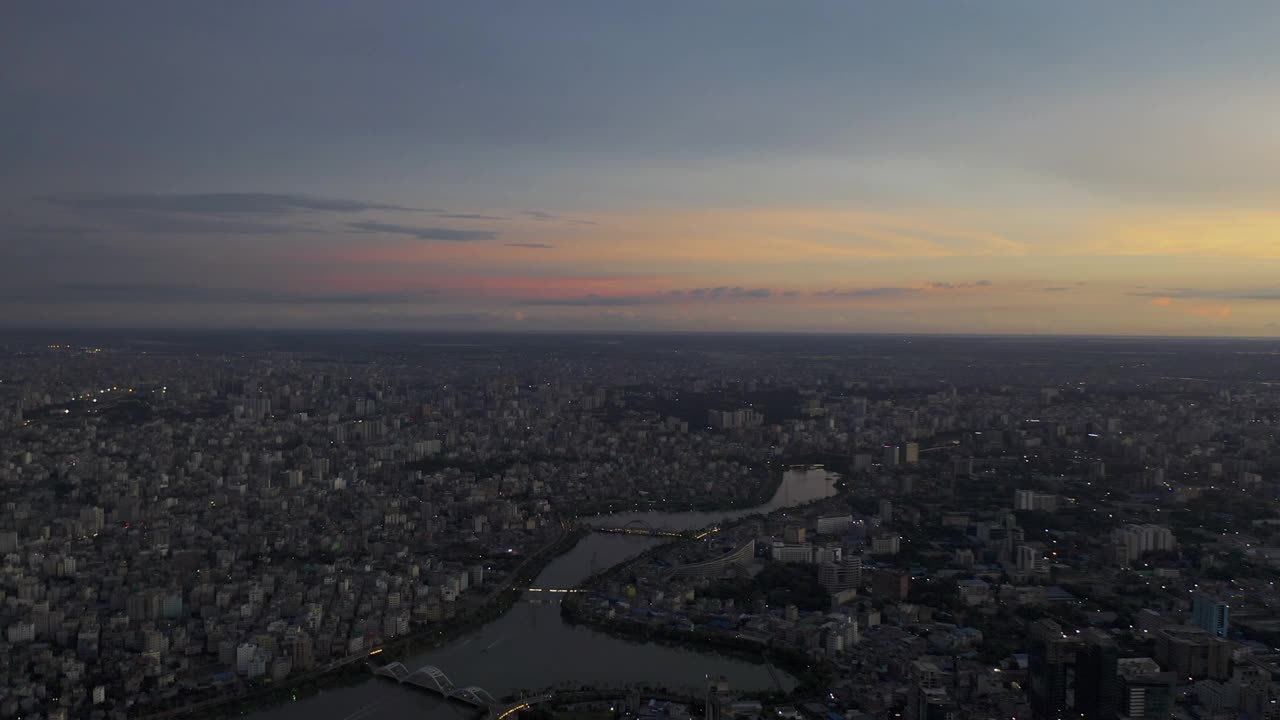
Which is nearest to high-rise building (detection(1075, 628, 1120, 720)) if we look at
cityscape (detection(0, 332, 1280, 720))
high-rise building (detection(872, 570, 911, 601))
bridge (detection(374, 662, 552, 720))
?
cityscape (detection(0, 332, 1280, 720))

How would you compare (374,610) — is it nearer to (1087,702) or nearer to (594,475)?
(1087,702)

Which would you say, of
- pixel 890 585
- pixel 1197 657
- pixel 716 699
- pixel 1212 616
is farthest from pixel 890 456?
pixel 716 699

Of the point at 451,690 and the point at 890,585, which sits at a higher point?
the point at 890,585

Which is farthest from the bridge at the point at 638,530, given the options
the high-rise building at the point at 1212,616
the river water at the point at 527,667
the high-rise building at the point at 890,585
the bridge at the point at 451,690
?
the high-rise building at the point at 1212,616

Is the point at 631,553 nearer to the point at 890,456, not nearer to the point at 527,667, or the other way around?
the point at 527,667

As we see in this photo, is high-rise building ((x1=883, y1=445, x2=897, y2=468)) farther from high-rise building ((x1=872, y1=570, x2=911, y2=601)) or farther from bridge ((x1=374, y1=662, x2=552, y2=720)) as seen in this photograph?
bridge ((x1=374, y1=662, x2=552, y2=720))

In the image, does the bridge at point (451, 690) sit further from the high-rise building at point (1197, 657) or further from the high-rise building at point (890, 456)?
the high-rise building at point (890, 456)
